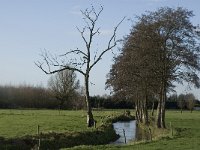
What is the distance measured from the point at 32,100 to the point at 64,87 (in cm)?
1362

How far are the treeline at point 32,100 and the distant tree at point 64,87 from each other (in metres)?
1.66

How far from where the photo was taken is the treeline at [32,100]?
457ft

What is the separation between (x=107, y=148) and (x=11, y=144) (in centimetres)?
674

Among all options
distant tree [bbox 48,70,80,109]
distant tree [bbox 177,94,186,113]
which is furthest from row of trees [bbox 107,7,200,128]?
distant tree [bbox 177,94,186,113]

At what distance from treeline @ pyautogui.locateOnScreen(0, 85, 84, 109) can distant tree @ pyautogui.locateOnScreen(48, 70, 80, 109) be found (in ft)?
5.44

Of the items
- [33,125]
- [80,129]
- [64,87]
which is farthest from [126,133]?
[64,87]

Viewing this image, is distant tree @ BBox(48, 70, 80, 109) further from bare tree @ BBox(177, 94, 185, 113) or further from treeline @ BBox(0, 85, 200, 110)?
bare tree @ BBox(177, 94, 185, 113)

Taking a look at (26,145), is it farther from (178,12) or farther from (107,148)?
(178,12)

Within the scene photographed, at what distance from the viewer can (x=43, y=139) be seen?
3528cm

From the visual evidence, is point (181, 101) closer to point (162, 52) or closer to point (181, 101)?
point (181, 101)

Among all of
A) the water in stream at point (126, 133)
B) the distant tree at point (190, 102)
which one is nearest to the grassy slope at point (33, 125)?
the water in stream at point (126, 133)

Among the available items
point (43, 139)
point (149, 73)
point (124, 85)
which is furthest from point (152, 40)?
point (43, 139)

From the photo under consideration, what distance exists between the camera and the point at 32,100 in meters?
149

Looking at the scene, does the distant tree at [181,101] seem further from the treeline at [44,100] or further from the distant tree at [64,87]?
the distant tree at [64,87]
